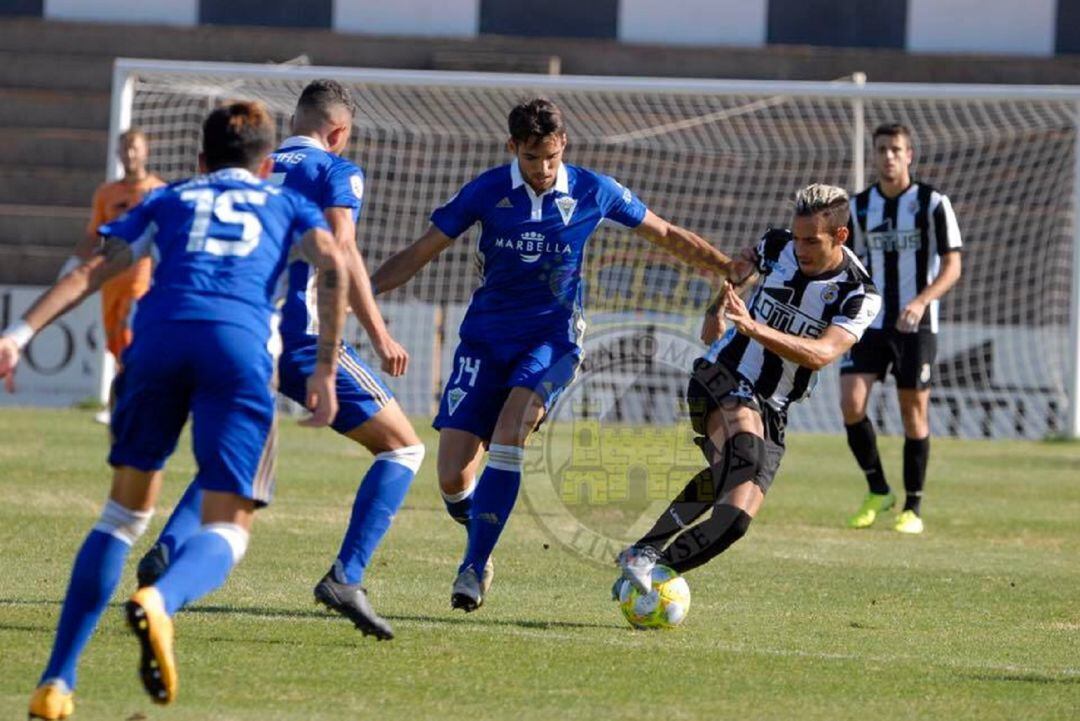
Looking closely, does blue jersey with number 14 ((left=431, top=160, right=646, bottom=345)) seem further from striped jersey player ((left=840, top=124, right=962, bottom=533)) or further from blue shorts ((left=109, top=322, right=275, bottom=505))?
striped jersey player ((left=840, top=124, right=962, bottom=533))

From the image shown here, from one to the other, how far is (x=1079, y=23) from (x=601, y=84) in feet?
30.1

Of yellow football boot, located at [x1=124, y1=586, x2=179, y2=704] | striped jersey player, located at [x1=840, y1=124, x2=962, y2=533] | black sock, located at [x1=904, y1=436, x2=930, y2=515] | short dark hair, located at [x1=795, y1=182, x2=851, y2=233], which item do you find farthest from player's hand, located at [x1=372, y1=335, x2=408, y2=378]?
black sock, located at [x1=904, y1=436, x2=930, y2=515]

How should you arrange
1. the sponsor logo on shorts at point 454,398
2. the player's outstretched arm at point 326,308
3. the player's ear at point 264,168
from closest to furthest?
the player's outstretched arm at point 326,308 < the player's ear at point 264,168 < the sponsor logo on shorts at point 454,398

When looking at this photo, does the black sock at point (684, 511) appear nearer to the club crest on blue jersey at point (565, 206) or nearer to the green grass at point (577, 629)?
the green grass at point (577, 629)

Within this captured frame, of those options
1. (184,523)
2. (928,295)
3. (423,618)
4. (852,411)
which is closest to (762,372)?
(423,618)

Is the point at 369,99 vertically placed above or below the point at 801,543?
above

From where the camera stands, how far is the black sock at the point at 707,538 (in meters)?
6.62

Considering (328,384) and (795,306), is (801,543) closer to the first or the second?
(795,306)

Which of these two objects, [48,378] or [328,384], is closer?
[328,384]

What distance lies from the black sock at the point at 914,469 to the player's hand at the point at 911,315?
0.74 meters

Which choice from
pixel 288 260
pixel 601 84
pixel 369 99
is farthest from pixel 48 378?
pixel 288 260

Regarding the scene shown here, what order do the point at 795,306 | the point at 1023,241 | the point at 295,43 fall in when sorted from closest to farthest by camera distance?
the point at 795,306 → the point at 1023,241 → the point at 295,43

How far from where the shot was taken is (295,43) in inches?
862

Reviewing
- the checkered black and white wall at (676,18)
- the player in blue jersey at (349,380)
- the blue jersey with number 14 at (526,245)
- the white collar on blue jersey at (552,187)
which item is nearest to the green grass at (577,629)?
the player in blue jersey at (349,380)
